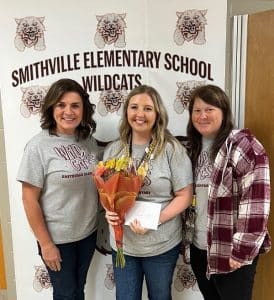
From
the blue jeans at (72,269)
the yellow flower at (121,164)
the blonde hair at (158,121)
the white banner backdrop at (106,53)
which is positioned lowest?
the blue jeans at (72,269)

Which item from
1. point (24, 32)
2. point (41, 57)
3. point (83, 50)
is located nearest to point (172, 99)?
point (83, 50)

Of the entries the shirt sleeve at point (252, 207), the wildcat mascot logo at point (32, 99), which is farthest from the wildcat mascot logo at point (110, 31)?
the shirt sleeve at point (252, 207)

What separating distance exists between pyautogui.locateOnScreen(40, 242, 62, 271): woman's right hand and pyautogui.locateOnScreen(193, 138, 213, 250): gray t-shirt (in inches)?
25.7

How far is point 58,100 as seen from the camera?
1617 millimetres

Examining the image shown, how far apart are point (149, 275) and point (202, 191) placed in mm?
472

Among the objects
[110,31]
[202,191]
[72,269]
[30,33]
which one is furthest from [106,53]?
[72,269]

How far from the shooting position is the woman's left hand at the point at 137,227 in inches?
61.4

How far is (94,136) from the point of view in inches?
79.7

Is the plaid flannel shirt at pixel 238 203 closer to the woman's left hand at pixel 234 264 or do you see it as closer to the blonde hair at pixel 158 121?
the woman's left hand at pixel 234 264

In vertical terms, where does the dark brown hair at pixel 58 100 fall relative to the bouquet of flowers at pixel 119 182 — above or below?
above

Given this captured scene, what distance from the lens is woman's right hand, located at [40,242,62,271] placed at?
1665 millimetres

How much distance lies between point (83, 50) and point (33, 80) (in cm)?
32

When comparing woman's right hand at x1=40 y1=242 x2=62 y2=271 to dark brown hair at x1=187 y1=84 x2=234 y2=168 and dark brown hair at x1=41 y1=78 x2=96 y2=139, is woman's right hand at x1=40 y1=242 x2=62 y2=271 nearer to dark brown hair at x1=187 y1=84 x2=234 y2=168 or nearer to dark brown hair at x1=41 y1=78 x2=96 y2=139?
dark brown hair at x1=41 y1=78 x2=96 y2=139

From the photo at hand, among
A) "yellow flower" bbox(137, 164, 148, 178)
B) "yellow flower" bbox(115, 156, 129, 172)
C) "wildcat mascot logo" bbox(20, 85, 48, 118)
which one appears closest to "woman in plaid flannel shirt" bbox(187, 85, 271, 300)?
"yellow flower" bbox(137, 164, 148, 178)
